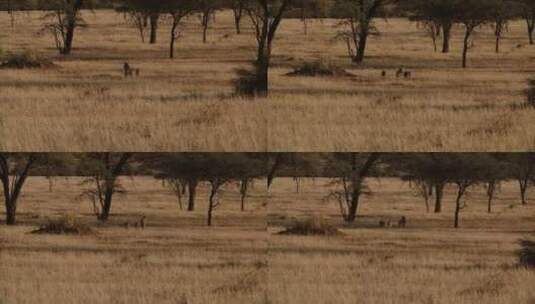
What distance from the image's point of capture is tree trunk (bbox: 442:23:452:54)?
683 inches

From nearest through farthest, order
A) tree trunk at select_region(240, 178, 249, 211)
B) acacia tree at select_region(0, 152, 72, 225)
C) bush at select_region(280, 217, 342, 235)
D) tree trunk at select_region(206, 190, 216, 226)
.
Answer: bush at select_region(280, 217, 342, 235) < tree trunk at select_region(240, 178, 249, 211) < tree trunk at select_region(206, 190, 216, 226) < acacia tree at select_region(0, 152, 72, 225)

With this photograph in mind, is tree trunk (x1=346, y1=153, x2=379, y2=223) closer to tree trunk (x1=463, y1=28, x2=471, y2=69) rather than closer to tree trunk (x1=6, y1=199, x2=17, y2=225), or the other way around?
tree trunk (x1=463, y1=28, x2=471, y2=69)

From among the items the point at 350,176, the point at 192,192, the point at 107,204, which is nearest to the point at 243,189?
the point at 192,192

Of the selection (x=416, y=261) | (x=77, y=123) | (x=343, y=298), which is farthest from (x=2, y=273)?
(x=416, y=261)

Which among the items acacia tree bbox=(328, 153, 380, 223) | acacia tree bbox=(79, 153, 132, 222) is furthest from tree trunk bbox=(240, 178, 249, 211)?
acacia tree bbox=(79, 153, 132, 222)

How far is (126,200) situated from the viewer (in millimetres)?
17234

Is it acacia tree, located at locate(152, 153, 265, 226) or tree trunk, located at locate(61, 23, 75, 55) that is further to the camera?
tree trunk, located at locate(61, 23, 75, 55)

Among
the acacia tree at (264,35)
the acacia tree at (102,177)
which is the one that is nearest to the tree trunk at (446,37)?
the acacia tree at (264,35)

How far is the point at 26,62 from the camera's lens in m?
17.4

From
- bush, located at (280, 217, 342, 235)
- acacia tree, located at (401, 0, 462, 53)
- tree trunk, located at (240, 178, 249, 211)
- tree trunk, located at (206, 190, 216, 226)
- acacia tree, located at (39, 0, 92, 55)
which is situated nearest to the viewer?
bush, located at (280, 217, 342, 235)

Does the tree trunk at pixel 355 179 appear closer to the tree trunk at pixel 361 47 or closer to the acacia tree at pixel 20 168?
the tree trunk at pixel 361 47

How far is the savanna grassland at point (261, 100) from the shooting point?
1689cm

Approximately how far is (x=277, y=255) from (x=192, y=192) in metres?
1.59

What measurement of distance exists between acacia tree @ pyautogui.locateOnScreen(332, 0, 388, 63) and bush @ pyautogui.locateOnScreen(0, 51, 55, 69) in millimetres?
4522
